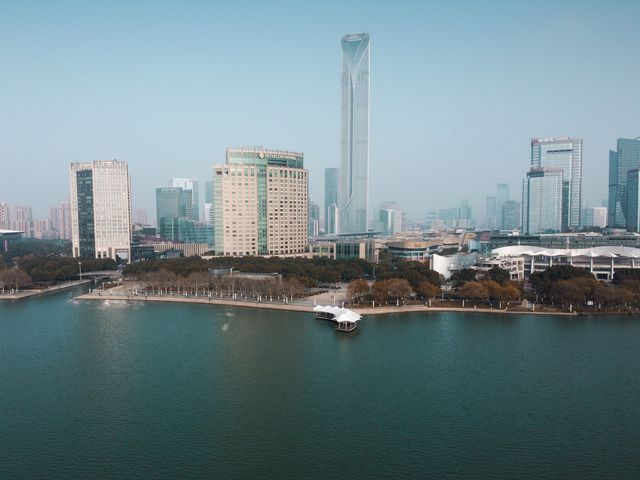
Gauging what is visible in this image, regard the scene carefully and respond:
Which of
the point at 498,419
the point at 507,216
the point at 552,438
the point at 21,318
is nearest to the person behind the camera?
the point at 552,438

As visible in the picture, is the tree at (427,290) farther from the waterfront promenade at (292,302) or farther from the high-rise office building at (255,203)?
the high-rise office building at (255,203)

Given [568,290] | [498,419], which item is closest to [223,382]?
[498,419]

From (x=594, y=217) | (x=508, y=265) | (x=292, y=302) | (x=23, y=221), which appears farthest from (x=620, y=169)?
(x=23, y=221)

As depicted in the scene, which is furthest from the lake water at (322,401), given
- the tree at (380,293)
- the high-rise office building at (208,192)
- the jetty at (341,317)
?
the high-rise office building at (208,192)

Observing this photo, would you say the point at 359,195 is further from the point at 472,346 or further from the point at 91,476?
the point at 91,476

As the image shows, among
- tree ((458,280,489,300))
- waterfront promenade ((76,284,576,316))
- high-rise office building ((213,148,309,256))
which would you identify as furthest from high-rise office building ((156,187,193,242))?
tree ((458,280,489,300))

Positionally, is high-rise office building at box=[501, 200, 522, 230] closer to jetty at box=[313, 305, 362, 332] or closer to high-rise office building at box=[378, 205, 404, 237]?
high-rise office building at box=[378, 205, 404, 237]
